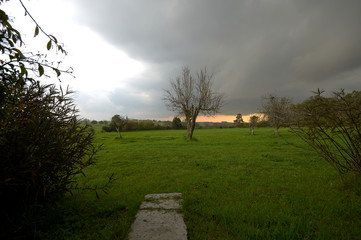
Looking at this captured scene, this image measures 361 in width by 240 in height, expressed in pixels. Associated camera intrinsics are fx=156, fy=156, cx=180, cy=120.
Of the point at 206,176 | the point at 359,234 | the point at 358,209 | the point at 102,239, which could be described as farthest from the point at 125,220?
the point at 358,209

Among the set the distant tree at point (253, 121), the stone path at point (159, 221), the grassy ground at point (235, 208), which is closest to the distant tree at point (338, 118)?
the grassy ground at point (235, 208)

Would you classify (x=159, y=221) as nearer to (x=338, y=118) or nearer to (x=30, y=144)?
(x=30, y=144)

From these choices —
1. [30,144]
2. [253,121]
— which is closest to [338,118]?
[30,144]

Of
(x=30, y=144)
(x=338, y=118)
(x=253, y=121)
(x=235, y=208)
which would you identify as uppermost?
(x=253, y=121)

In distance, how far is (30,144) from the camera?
2.51m

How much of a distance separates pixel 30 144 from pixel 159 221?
2.53 meters

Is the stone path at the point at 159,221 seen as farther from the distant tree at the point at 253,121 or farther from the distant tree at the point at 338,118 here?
the distant tree at the point at 253,121

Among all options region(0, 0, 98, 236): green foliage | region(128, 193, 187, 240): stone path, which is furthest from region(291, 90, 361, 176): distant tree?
region(0, 0, 98, 236): green foliage

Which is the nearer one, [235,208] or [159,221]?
[159,221]

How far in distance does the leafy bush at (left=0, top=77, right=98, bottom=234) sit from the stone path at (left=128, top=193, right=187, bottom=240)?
158 cm

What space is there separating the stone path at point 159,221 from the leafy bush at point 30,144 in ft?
5.17

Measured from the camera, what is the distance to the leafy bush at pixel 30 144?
224cm

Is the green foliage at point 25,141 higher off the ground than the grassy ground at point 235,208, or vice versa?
the green foliage at point 25,141

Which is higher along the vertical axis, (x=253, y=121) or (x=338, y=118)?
(x=253, y=121)
